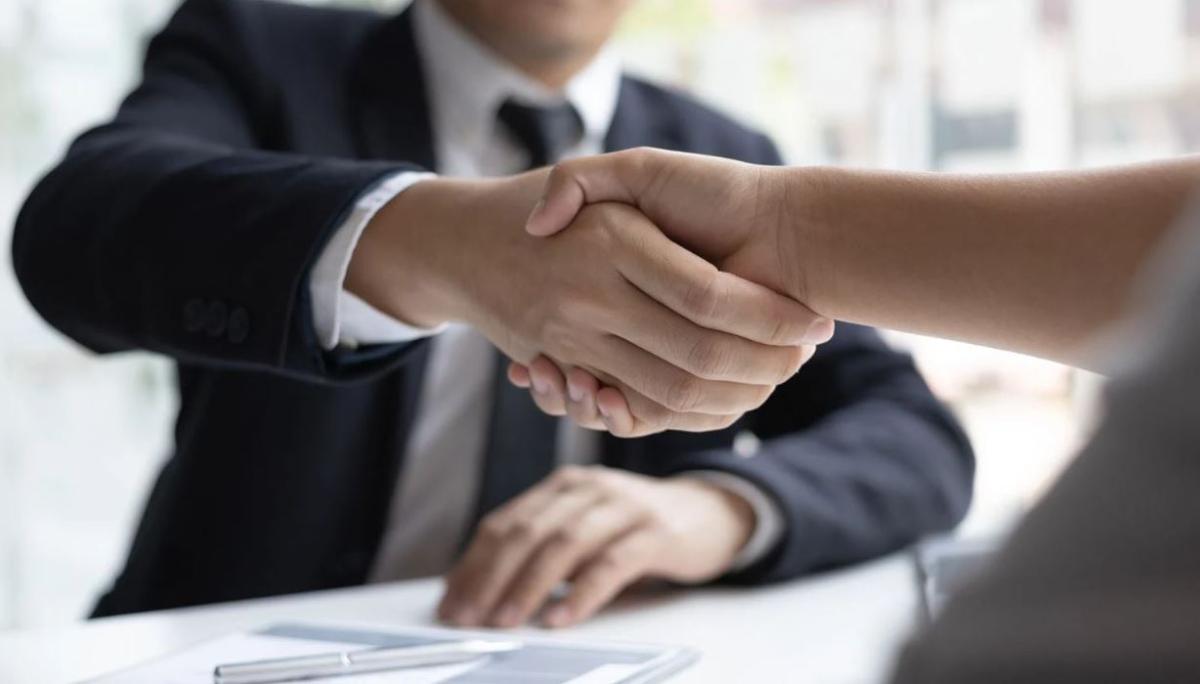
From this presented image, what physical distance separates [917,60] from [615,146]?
6.43ft

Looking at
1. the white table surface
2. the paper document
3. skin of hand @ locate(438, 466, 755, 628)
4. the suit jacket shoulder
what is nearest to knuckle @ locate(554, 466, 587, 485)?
skin of hand @ locate(438, 466, 755, 628)

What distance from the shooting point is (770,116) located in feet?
11.0

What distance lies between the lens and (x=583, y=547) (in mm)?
953

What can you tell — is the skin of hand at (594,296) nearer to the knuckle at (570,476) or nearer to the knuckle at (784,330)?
the knuckle at (784,330)

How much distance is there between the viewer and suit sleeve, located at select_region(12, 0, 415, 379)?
894mm

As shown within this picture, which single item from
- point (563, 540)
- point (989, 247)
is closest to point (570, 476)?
point (563, 540)

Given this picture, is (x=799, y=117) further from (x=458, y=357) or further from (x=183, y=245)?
(x=183, y=245)

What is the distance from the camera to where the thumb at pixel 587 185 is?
85 cm

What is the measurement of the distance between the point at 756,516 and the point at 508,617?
10.1 inches

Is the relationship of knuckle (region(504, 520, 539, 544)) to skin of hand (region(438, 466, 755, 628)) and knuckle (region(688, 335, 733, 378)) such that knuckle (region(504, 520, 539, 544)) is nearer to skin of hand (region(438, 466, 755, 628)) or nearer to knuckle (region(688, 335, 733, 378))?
skin of hand (region(438, 466, 755, 628))

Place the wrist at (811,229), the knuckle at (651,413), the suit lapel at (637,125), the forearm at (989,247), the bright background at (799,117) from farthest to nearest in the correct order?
the bright background at (799,117) < the suit lapel at (637,125) < the knuckle at (651,413) < the wrist at (811,229) < the forearm at (989,247)

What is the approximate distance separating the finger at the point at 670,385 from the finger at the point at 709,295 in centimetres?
4

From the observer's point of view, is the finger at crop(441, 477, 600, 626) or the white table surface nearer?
the white table surface

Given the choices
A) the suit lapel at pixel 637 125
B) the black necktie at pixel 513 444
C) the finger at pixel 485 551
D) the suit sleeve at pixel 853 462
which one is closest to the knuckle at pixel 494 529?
the finger at pixel 485 551
